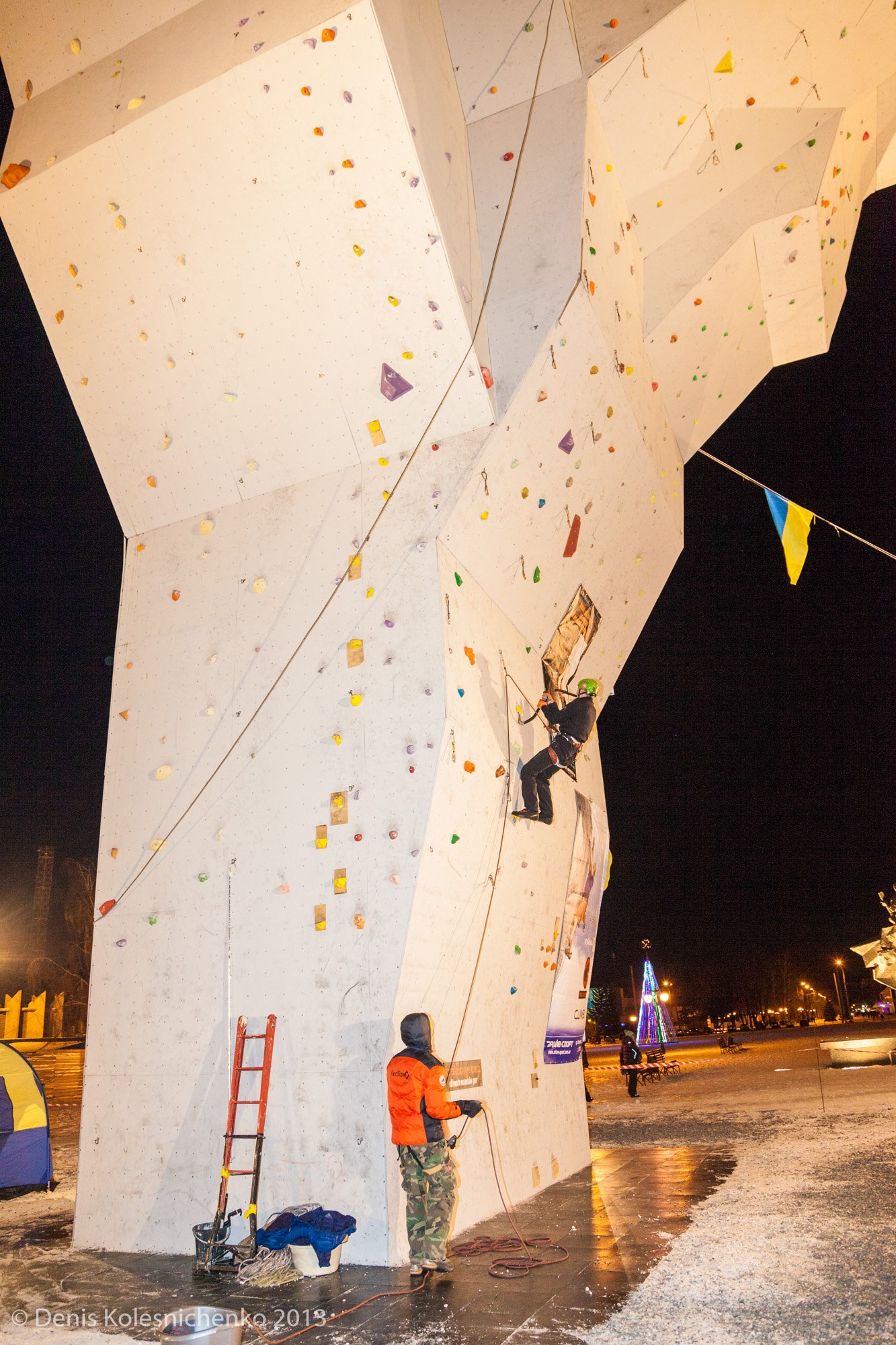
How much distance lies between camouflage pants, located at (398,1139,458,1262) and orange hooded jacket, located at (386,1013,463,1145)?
2.7 inches

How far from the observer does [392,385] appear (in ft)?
17.5

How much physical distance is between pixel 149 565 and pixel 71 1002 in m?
24.6

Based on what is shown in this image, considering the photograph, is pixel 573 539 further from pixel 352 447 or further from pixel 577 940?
pixel 577 940

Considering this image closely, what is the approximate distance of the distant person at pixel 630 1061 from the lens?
503 inches

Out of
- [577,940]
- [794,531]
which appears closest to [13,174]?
[794,531]

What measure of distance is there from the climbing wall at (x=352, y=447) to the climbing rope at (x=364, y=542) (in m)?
0.02

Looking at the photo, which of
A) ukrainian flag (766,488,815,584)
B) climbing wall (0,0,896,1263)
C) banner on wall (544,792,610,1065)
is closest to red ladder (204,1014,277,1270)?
climbing wall (0,0,896,1263)

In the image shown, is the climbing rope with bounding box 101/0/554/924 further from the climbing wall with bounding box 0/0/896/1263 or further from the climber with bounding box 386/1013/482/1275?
the climber with bounding box 386/1013/482/1275

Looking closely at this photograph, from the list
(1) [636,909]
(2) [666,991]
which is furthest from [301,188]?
(2) [666,991]

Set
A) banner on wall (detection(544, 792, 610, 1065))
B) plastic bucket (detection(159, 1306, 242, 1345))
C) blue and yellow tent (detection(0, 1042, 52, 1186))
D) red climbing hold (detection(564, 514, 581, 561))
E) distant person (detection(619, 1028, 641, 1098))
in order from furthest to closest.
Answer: distant person (detection(619, 1028, 641, 1098)) < banner on wall (detection(544, 792, 610, 1065)) < blue and yellow tent (detection(0, 1042, 52, 1186)) < red climbing hold (detection(564, 514, 581, 561)) < plastic bucket (detection(159, 1306, 242, 1345))

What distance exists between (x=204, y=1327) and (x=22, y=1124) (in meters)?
4.55

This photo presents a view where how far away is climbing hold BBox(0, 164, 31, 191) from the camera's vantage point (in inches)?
214

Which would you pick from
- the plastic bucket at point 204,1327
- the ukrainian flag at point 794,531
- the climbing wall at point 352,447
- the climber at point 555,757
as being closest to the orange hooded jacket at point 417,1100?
the climbing wall at point 352,447

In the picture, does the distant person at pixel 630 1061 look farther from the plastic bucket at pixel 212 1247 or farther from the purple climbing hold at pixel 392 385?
the purple climbing hold at pixel 392 385
